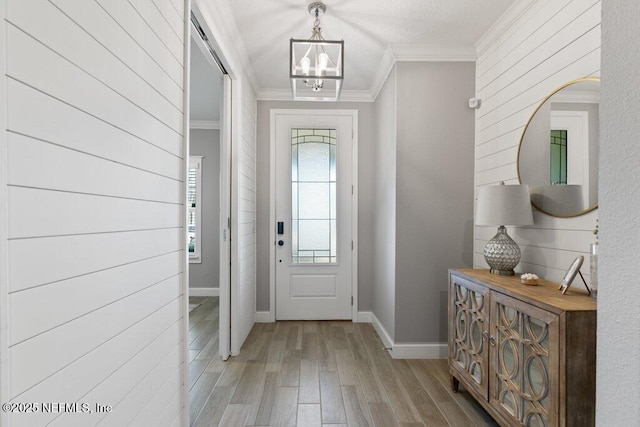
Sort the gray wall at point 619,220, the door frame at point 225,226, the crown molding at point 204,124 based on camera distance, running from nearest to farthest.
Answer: the gray wall at point 619,220 → the door frame at point 225,226 → the crown molding at point 204,124

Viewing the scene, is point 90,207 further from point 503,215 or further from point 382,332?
point 382,332

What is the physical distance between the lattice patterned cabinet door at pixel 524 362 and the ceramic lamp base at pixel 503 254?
350 millimetres

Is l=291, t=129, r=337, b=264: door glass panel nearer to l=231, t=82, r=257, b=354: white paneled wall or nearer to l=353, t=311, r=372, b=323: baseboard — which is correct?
l=231, t=82, r=257, b=354: white paneled wall

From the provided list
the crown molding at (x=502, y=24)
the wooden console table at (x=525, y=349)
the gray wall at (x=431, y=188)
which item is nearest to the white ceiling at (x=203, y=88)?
the gray wall at (x=431, y=188)

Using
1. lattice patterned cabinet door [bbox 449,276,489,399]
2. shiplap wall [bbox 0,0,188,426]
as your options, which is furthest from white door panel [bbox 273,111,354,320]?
shiplap wall [bbox 0,0,188,426]

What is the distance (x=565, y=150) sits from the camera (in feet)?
6.28

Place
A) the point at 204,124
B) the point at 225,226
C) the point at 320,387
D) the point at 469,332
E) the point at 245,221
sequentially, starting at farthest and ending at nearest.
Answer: the point at 204,124, the point at 245,221, the point at 225,226, the point at 320,387, the point at 469,332

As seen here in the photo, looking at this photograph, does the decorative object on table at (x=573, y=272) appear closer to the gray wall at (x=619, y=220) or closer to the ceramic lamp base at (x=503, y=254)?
the ceramic lamp base at (x=503, y=254)

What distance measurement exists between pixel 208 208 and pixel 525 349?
4.63m

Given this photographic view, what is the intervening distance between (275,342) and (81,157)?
2.74 m

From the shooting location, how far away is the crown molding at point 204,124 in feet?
17.1

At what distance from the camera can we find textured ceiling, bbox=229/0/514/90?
235 cm

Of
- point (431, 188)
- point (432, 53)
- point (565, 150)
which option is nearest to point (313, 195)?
point (431, 188)

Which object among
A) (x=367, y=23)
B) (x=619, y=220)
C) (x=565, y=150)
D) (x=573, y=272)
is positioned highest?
(x=367, y=23)
